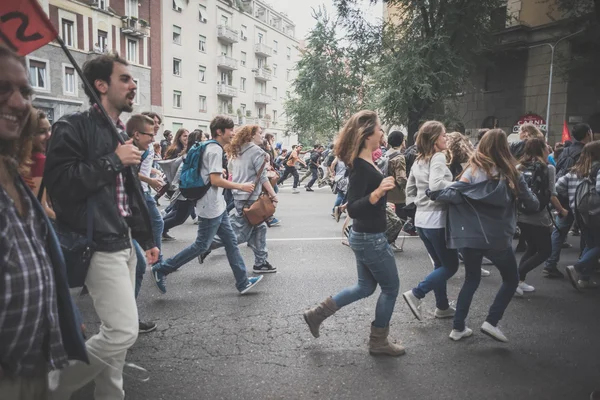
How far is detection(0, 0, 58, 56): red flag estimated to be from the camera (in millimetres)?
2570

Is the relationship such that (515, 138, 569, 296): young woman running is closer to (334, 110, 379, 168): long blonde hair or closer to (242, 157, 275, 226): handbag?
(334, 110, 379, 168): long blonde hair

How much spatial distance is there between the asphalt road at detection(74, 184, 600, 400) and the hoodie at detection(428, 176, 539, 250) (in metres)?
0.87

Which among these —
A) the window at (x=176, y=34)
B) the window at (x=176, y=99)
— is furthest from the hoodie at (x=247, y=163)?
the window at (x=176, y=34)

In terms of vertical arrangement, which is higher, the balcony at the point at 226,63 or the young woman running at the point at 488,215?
the balcony at the point at 226,63

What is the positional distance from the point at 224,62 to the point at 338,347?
45001 mm

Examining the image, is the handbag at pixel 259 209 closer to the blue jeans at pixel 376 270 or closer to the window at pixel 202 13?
the blue jeans at pixel 376 270

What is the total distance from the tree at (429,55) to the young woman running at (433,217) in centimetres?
1461

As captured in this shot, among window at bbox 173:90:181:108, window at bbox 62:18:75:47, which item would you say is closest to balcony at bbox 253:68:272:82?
window at bbox 173:90:181:108

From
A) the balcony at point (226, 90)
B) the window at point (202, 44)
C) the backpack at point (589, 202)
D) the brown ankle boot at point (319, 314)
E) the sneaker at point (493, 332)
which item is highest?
the window at point (202, 44)

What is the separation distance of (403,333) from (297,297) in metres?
1.37

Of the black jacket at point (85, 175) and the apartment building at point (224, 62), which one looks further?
the apartment building at point (224, 62)

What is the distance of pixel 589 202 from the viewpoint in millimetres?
5160

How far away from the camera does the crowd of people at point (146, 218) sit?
1.63 m

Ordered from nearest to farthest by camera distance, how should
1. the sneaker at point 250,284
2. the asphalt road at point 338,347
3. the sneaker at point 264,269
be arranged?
the asphalt road at point 338,347 → the sneaker at point 250,284 → the sneaker at point 264,269
